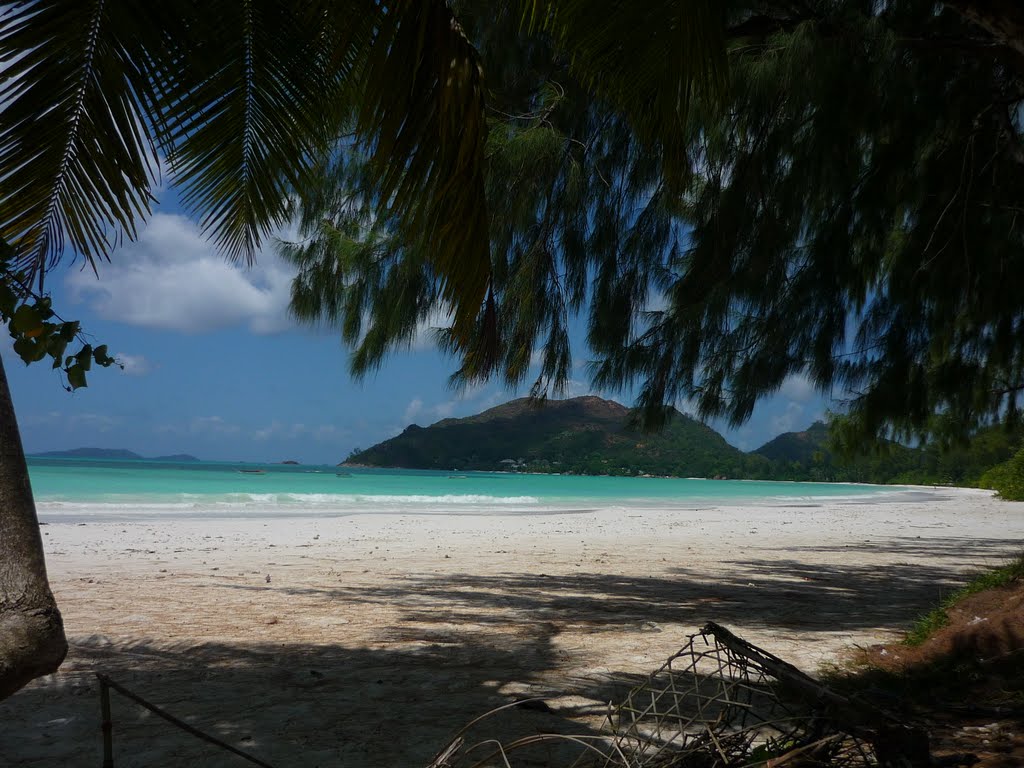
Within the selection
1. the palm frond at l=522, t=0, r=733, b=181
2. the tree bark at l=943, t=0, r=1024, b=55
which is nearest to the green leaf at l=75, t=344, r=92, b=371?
the palm frond at l=522, t=0, r=733, b=181

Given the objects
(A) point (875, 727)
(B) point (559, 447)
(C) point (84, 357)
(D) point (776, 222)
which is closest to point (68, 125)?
(C) point (84, 357)

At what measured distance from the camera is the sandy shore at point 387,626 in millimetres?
2600

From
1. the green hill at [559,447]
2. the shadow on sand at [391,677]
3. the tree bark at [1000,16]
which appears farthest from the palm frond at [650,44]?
the green hill at [559,447]

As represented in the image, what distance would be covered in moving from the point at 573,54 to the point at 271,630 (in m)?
3.29

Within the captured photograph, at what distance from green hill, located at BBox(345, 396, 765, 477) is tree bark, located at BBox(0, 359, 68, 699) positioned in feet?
213

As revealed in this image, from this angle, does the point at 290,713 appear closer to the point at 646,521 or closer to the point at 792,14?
the point at 792,14

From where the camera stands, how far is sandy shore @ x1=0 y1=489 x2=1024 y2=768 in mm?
2600

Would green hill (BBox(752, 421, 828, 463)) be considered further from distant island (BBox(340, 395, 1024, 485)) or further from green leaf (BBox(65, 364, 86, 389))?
green leaf (BBox(65, 364, 86, 389))

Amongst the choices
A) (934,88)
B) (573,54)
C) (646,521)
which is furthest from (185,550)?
(646,521)

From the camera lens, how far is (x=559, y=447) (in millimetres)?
73375

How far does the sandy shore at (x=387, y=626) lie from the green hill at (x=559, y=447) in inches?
2290

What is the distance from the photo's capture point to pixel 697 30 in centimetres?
251

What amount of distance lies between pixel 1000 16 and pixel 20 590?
2723mm

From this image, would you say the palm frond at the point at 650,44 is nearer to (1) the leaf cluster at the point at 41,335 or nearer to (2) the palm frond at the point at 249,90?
(2) the palm frond at the point at 249,90
